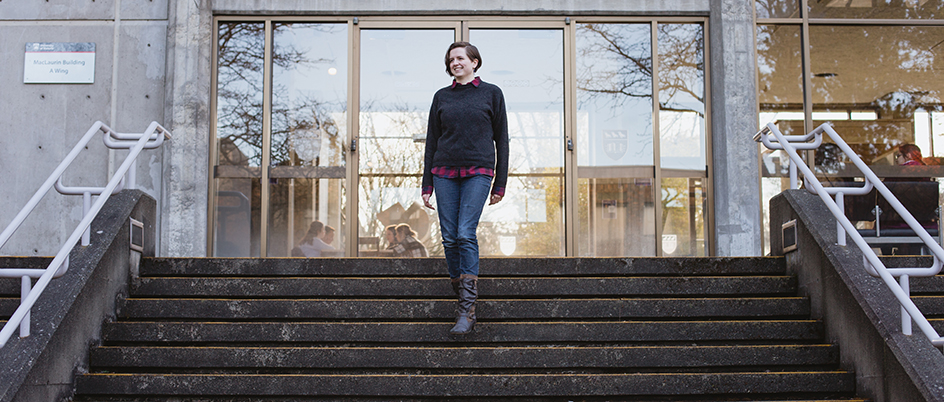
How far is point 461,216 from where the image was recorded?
4168 mm

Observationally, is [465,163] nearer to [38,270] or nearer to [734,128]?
[38,270]

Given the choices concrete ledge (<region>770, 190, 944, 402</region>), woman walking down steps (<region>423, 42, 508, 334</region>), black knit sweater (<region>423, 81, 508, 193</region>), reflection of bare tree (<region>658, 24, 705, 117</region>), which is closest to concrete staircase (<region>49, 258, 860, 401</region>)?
concrete ledge (<region>770, 190, 944, 402</region>)

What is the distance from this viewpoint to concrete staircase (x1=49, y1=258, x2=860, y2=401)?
155 inches

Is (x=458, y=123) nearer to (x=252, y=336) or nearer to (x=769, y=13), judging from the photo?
(x=252, y=336)

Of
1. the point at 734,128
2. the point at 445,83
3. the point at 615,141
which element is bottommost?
the point at 615,141

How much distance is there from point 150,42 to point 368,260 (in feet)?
13.6

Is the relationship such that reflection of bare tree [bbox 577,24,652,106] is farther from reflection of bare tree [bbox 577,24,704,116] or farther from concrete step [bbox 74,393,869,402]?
concrete step [bbox 74,393,869,402]

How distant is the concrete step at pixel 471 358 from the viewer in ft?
13.5

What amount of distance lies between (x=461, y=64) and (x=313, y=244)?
3.74 m

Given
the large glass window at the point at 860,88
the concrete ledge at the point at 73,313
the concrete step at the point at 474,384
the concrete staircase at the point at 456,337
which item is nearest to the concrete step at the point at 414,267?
the concrete staircase at the point at 456,337

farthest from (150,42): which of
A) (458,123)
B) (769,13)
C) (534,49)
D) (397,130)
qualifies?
(769,13)

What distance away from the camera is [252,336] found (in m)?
4.30

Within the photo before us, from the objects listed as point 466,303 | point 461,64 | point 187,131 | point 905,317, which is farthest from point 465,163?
point 187,131

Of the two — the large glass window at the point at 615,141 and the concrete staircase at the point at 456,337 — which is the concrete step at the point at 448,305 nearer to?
the concrete staircase at the point at 456,337
